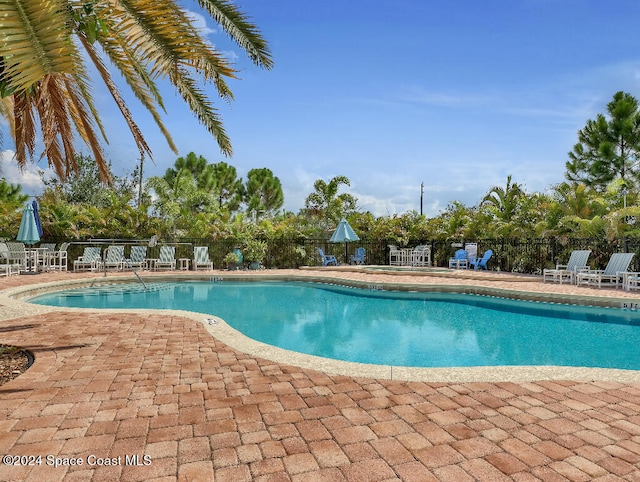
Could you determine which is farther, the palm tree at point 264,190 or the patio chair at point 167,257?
the palm tree at point 264,190

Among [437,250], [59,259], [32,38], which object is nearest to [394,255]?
[437,250]

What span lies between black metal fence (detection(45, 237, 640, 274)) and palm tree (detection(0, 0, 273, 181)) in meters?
10.1

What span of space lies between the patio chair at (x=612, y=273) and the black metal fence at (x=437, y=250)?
1404 mm

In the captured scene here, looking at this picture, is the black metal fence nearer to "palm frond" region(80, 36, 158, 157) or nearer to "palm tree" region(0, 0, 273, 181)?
"palm tree" region(0, 0, 273, 181)

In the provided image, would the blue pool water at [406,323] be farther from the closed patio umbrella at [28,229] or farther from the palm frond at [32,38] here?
the palm frond at [32,38]

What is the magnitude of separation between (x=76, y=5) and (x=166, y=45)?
80 centimetres

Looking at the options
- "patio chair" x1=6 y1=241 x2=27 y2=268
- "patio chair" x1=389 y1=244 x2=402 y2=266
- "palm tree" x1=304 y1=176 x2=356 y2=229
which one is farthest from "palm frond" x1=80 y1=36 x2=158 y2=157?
"palm tree" x1=304 y1=176 x2=356 y2=229

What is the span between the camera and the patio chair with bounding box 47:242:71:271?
15894 millimetres

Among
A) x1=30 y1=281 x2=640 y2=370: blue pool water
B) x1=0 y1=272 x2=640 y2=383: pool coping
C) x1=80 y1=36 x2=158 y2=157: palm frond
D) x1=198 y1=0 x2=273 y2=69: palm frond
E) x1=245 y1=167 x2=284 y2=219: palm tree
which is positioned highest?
x1=245 y1=167 x2=284 y2=219: palm tree

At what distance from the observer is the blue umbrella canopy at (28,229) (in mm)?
14102

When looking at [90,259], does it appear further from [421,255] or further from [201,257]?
[421,255]

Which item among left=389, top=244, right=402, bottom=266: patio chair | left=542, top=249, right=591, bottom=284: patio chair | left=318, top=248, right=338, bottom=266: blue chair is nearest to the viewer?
left=542, top=249, right=591, bottom=284: patio chair

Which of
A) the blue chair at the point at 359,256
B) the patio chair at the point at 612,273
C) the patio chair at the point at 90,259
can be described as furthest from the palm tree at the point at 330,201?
the patio chair at the point at 612,273

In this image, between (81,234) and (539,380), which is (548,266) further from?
(81,234)
